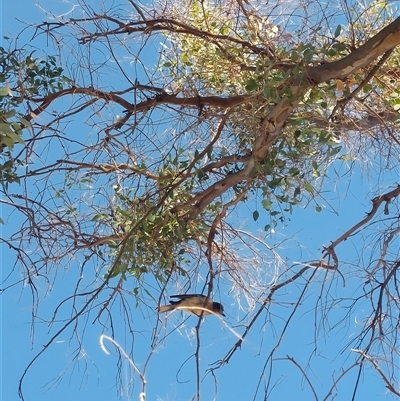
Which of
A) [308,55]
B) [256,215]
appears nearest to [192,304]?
[256,215]

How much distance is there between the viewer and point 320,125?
7.02ft

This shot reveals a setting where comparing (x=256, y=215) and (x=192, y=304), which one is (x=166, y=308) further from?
(x=256, y=215)

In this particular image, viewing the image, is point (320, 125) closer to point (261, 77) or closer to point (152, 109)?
point (261, 77)

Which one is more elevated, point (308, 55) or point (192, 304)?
point (308, 55)

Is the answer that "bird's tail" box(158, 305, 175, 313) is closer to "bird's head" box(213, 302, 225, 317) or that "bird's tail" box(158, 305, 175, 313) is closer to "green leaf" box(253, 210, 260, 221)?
"bird's head" box(213, 302, 225, 317)

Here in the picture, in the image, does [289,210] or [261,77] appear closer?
[261,77]

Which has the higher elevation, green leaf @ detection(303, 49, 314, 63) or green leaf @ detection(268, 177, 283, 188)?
green leaf @ detection(303, 49, 314, 63)

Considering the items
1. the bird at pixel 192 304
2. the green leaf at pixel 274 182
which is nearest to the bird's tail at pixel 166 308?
the bird at pixel 192 304

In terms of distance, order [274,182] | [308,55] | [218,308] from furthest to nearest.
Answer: [218,308], [274,182], [308,55]

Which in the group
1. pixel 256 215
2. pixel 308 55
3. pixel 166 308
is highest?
pixel 308 55

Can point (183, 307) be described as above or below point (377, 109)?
below

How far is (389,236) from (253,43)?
91 centimetres

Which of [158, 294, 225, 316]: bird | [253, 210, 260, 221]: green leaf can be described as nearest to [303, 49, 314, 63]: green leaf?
[253, 210, 260, 221]: green leaf

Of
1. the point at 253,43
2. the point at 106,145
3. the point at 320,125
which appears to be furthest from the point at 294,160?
the point at 106,145
